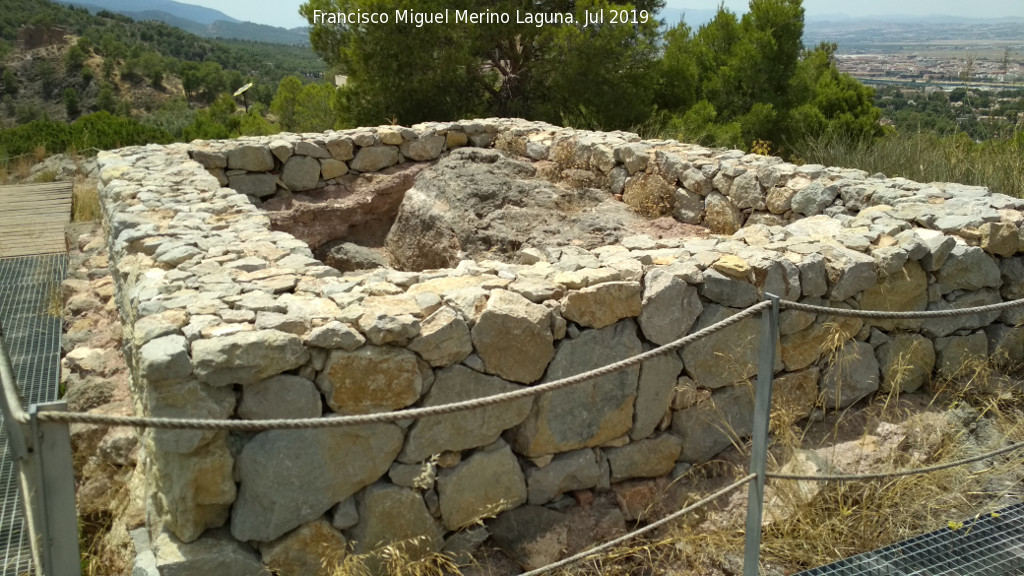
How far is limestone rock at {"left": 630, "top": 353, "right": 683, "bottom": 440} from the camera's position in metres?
3.56

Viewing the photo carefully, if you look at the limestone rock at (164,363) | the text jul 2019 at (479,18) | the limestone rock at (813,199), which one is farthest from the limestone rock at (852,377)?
the text jul 2019 at (479,18)

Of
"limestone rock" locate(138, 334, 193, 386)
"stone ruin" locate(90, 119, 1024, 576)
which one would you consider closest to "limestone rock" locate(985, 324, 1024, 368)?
"stone ruin" locate(90, 119, 1024, 576)

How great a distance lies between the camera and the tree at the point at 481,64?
9461 mm

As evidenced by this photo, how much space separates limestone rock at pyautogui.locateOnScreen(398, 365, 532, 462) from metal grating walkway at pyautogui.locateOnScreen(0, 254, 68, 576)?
147 centimetres

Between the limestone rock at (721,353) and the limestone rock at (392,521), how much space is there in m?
1.40

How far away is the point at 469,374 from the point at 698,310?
1169 millimetres

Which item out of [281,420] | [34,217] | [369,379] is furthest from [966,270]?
[34,217]

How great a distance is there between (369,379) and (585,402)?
969 mm

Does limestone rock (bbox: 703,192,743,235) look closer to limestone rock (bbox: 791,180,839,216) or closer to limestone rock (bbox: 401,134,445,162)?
limestone rock (bbox: 791,180,839,216)

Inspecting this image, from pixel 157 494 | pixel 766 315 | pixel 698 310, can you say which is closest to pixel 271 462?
pixel 157 494

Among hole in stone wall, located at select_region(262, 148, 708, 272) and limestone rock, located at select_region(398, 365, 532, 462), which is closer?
limestone rock, located at select_region(398, 365, 532, 462)

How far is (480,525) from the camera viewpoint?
10.9 feet

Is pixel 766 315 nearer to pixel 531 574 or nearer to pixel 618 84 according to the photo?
pixel 531 574

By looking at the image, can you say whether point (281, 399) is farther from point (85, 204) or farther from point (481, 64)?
point (481, 64)
